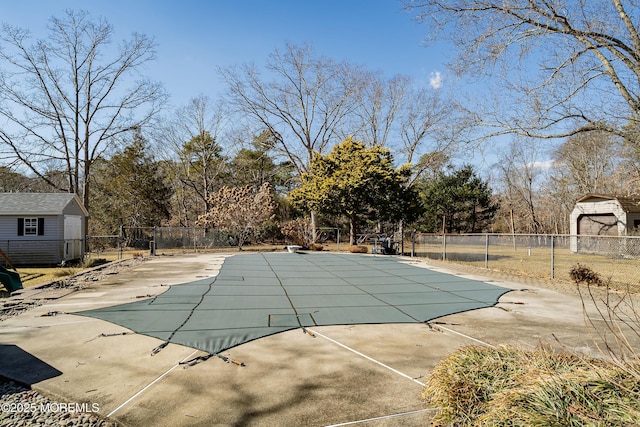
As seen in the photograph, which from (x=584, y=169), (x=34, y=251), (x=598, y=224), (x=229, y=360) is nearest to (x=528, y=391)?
Answer: (x=229, y=360)

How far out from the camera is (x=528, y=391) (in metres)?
2.14

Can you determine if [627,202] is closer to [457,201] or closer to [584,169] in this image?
[584,169]

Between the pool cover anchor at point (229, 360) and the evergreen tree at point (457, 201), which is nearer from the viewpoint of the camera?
the pool cover anchor at point (229, 360)

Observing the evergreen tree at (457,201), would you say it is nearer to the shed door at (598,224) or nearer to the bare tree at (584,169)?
the bare tree at (584,169)

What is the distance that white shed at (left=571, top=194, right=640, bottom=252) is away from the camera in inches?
717

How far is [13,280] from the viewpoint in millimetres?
4691

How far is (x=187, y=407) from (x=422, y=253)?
18.3 meters

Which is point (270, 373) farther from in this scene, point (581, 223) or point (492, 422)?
point (581, 223)

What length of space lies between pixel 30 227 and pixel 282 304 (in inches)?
563

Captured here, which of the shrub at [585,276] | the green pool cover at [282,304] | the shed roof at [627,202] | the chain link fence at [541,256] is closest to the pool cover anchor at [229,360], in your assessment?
the green pool cover at [282,304]

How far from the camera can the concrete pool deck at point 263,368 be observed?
2787mm

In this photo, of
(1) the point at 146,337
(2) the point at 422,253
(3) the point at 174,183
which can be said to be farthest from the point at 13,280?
(3) the point at 174,183

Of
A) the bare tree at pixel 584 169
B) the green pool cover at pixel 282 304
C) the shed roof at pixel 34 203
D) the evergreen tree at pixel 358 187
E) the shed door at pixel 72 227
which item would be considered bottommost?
the green pool cover at pixel 282 304

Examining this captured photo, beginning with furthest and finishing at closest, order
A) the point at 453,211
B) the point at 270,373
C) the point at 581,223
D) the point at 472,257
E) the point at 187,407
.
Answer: the point at 453,211 < the point at 581,223 < the point at 472,257 < the point at 270,373 < the point at 187,407
